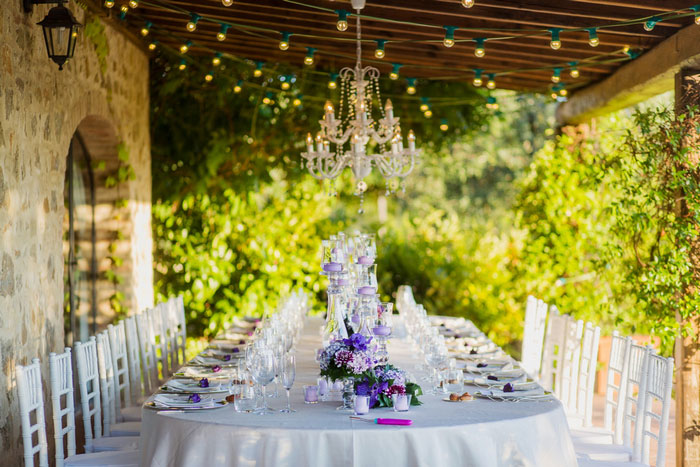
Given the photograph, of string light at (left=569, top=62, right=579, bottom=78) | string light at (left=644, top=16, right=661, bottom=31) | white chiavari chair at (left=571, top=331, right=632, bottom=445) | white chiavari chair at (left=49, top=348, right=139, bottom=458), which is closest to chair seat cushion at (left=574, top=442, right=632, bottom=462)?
white chiavari chair at (left=571, top=331, right=632, bottom=445)

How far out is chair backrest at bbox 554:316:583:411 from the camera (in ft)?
16.6

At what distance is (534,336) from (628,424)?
203 cm

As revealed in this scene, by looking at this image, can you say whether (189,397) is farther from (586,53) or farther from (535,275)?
(535,275)

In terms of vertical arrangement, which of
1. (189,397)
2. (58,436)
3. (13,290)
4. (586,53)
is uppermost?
(586,53)

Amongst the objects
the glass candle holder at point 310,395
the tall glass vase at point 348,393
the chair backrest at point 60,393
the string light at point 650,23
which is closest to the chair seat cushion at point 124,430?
the chair backrest at point 60,393

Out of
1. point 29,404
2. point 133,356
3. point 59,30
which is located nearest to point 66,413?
point 29,404

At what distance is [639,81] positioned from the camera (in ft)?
19.0

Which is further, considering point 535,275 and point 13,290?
point 535,275

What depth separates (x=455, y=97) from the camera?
8.38 meters

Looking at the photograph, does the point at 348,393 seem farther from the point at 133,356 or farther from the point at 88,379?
the point at 133,356

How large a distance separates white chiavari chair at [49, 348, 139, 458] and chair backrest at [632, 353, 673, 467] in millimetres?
2438

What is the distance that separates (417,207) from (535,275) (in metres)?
7.86

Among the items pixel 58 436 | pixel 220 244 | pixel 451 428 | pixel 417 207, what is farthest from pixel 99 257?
pixel 417 207

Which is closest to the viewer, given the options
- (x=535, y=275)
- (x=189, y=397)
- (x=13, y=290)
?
(x=189, y=397)
